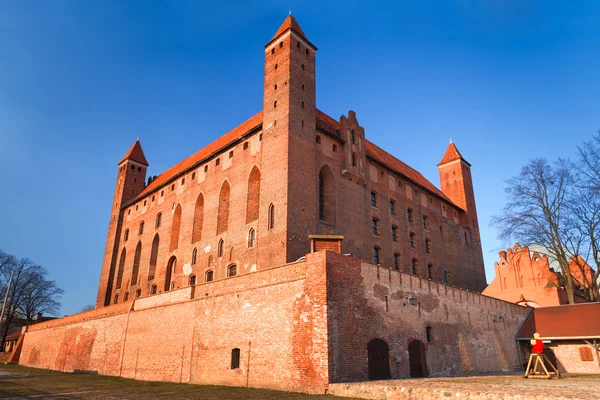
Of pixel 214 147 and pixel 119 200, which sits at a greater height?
pixel 214 147

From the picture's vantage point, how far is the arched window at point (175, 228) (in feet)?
108

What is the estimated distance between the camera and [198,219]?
31031 mm

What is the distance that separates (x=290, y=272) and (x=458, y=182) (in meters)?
30.4

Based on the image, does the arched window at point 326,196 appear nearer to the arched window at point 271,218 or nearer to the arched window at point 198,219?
the arched window at point 271,218

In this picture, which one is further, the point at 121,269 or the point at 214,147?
the point at 121,269

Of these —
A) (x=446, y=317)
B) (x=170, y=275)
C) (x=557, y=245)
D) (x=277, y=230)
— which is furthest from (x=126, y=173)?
(x=557, y=245)

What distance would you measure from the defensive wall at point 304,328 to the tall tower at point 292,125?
Answer: 4596 millimetres

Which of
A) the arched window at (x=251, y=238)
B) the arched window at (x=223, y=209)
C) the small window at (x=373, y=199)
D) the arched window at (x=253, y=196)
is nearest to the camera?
the arched window at (x=251, y=238)

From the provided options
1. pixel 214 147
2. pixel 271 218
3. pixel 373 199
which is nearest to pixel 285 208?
pixel 271 218

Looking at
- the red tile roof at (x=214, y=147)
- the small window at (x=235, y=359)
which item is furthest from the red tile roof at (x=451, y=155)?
the small window at (x=235, y=359)

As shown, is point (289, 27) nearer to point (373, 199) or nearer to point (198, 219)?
point (373, 199)

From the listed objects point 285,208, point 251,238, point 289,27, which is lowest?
point 251,238

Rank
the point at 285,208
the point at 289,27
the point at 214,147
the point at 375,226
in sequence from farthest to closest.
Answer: the point at 214,147
the point at 375,226
the point at 289,27
the point at 285,208

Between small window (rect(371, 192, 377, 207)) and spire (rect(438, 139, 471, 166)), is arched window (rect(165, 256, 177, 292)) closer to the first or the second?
small window (rect(371, 192, 377, 207))
